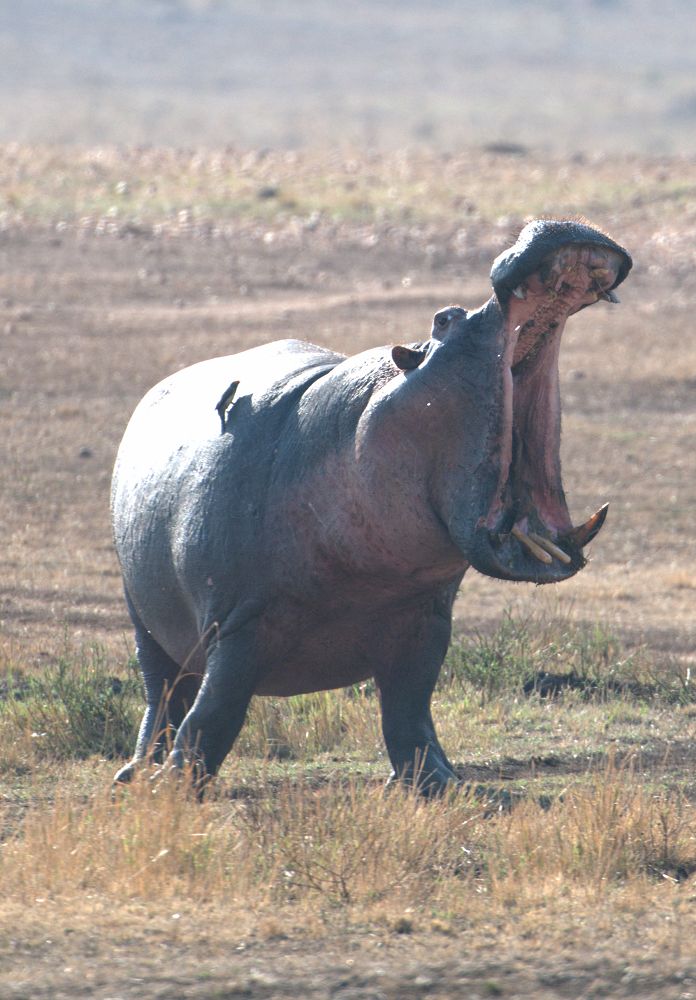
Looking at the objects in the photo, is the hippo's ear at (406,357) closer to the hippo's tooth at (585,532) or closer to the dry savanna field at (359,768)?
the hippo's tooth at (585,532)

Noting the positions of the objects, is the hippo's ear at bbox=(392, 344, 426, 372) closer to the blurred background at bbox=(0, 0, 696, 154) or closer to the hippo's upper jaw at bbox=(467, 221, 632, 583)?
the hippo's upper jaw at bbox=(467, 221, 632, 583)

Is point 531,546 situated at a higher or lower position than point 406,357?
lower

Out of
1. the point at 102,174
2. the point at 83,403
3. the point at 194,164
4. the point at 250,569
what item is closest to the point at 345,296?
the point at 83,403

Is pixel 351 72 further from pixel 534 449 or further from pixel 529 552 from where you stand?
pixel 529 552

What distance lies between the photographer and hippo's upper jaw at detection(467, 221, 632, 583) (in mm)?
5121

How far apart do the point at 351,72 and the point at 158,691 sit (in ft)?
353

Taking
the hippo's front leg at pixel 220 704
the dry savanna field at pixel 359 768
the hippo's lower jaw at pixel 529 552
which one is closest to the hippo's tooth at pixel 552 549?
the hippo's lower jaw at pixel 529 552

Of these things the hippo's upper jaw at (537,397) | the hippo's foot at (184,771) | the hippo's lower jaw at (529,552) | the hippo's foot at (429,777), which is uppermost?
the hippo's upper jaw at (537,397)

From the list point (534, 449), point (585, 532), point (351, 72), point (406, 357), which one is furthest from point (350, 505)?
point (351, 72)

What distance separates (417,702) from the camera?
21.5ft

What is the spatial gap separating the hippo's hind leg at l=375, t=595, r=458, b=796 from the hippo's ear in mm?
1105

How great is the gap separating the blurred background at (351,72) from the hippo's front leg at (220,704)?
62.9 metres

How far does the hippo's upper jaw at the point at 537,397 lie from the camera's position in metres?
5.12

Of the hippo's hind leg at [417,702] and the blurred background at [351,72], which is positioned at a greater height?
the blurred background at [351,72]
